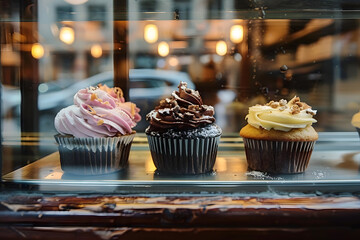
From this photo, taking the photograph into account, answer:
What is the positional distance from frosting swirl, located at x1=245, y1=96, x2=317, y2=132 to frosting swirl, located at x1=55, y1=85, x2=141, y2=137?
0.59 metres

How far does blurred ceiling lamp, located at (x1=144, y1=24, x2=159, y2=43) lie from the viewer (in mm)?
1716

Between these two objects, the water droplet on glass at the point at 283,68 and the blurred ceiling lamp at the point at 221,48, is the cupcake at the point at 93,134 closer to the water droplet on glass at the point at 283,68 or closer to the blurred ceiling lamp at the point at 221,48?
the blurred ceiling lamp at the point at 221,48

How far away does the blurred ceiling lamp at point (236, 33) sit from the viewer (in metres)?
1.70

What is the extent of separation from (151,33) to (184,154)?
0.74 metres

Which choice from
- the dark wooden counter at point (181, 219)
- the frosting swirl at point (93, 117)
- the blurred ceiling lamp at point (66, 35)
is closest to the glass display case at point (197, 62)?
the blurred ceiling lamp at point (66, 35)

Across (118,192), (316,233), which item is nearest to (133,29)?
(118,192)

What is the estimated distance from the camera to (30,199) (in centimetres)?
93

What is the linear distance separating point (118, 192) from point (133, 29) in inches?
40.8

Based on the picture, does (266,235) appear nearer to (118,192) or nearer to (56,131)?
(118,192)

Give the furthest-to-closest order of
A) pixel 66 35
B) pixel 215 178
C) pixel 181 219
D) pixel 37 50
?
pixel 66 35
pixel 37 50
pixel 215 178
pixel 181 219

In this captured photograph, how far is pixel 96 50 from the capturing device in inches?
66.8

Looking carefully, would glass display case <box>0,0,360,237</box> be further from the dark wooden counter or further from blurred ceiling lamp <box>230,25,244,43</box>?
the dark wooden counter

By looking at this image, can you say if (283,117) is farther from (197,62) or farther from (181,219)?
(181,219)

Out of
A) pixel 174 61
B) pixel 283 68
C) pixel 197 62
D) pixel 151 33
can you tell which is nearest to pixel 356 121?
pixel 283 68
